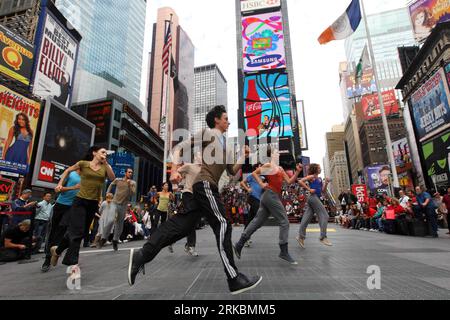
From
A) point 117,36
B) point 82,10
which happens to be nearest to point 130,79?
point 117,36

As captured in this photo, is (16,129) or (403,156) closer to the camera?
(16,129)

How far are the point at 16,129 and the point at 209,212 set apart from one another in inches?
894

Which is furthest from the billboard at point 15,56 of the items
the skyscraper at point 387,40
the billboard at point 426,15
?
the skyscraper at point 387,40

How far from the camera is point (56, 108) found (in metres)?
20.5

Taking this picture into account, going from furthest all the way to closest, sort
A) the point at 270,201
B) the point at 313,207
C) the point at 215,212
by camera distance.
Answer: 1. the point at 313,207
2. the point at 270,201
3. the point at 215,212

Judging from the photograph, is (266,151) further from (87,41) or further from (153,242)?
(87,41)

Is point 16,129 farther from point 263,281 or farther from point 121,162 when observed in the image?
point 263,281

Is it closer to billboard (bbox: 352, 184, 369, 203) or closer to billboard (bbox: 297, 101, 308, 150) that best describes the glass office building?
billboard (bbox: 297, 101, 308, 150)

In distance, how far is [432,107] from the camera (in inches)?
1176

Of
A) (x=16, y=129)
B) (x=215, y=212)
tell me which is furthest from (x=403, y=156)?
(x=16, y=129)

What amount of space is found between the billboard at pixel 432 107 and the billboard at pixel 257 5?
26026 millimetres

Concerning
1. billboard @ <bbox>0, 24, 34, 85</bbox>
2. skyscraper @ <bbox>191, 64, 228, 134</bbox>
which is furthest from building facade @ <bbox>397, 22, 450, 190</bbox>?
skyscraper @ <bbox>191, 64, 228, 134</bbox>
